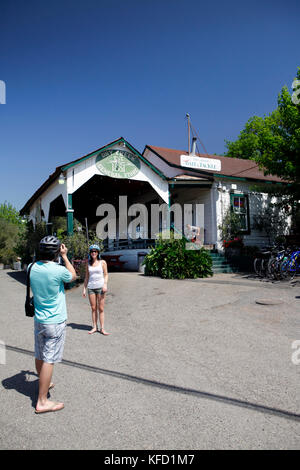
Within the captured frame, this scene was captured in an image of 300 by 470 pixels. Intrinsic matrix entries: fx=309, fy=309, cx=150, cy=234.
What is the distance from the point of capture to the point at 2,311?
820 cm

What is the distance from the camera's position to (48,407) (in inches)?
122

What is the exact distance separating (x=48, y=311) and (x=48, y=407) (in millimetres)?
937

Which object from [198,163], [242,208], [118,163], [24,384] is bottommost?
[24,384]

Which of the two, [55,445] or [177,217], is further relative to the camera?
[177,217]

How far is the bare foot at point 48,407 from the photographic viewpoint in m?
3.07

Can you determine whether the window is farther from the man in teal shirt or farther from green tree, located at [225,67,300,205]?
the man in teal shirt

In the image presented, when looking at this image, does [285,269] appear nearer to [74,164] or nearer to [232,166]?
[74,164]

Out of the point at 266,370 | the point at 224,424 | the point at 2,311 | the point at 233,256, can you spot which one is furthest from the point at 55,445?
the point at 233,256

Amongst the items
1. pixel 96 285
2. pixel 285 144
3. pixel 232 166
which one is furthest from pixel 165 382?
pixel 232 166

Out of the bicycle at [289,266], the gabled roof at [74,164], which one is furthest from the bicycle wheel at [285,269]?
the gabled roof at [74,164]

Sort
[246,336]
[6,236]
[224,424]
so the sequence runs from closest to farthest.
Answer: [224,424], [246,336], [6,236]

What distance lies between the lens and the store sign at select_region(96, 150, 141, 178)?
12.7m
